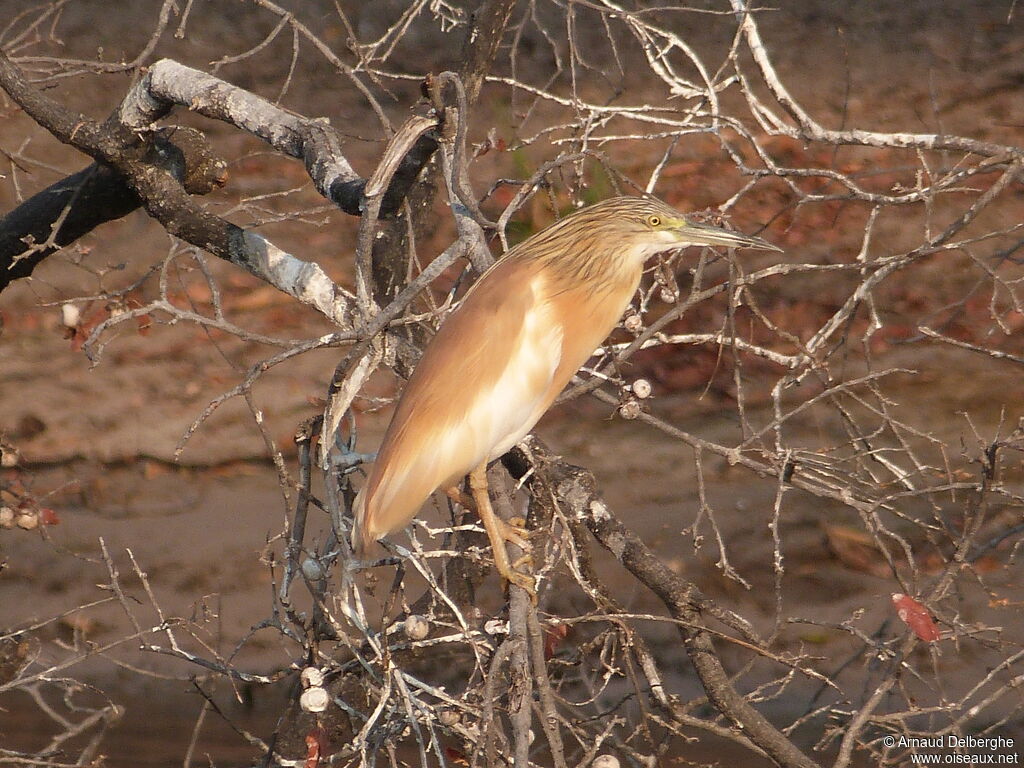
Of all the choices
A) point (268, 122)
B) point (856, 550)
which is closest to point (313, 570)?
point (268, 122)

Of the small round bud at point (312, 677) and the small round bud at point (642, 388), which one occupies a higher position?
the small round bud at point (642, 388)

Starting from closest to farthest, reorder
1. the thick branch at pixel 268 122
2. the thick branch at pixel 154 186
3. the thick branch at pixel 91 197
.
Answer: the thick branch at pixel 268 122 < the thick branch at pixel 154 186 < the thick branch at pixel 91 197

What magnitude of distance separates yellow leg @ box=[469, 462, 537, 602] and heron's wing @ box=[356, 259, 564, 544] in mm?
43

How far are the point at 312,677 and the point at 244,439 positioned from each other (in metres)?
4.52

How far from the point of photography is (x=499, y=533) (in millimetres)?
2561

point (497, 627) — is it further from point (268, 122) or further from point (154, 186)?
point (154, 186)

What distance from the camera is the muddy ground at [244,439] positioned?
5422 millimetres

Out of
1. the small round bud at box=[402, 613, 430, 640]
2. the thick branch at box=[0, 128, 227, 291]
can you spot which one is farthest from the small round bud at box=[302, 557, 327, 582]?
the thick branch at box=[0, 128, 227, 291]

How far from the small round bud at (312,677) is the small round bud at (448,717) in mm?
249

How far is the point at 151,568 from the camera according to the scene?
603cm

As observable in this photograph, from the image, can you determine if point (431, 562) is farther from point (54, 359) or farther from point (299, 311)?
point (54, 359)

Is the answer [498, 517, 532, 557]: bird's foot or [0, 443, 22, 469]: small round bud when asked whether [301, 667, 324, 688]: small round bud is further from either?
[0, 443, 22, 469]: small round bud

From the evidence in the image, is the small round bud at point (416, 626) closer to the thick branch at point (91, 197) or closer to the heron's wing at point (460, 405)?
the heron's wing at point (460, 405)

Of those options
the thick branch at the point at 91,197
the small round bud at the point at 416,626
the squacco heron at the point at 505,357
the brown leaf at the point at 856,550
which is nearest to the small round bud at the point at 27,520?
the thick branch at the point at 91,197
